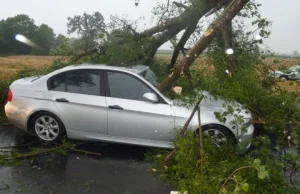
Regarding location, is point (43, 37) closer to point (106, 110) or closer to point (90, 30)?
point (90, 30)

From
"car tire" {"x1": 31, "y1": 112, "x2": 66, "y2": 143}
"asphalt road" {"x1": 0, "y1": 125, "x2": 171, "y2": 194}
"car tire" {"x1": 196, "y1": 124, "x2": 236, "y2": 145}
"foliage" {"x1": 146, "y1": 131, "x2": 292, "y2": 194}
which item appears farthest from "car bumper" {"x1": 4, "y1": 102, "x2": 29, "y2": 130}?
"car tire" {"x1": 196, "y1": 124, "x2": 236, "y2": 145}

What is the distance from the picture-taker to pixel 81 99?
5.53 metres

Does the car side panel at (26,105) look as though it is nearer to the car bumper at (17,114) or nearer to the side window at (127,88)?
the car bumper at (17,114)

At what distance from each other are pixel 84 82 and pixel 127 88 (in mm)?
855

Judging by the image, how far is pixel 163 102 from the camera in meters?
5.38

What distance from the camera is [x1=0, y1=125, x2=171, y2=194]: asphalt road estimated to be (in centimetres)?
419

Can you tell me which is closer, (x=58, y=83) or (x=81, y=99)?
(x=81, y=99)

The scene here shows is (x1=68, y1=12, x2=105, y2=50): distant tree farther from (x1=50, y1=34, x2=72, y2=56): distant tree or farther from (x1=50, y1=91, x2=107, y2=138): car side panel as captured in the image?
(x1=50, y1=91, x2=107, y2=138): car side panel

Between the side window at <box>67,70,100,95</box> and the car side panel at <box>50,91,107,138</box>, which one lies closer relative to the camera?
the car side panel at <box>50,91,107,138</box>

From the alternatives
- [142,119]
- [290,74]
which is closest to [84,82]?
[142,119]

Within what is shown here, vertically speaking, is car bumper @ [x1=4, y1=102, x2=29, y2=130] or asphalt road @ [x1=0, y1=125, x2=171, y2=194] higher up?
car bumper @ [x1=4, y1=102, x2=29, y2=130]

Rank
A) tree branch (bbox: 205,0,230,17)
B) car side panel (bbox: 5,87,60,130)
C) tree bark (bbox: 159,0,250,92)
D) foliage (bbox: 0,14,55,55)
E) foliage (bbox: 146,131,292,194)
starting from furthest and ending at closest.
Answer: foliage (bbox: 0,14,55,55)
tree branch (bbox: 205,0,230,17)
tree bark (bbox: 159,0,250,92)
car side panel (bbox: 5,87,60,130)
foliage (bbox: 146,131,292,194)

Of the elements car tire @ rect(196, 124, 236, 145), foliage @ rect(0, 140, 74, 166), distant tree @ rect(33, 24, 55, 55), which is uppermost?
distant tree @ rect(33, 24, 55, 55)

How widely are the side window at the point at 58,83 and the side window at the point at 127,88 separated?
911 millimetres
